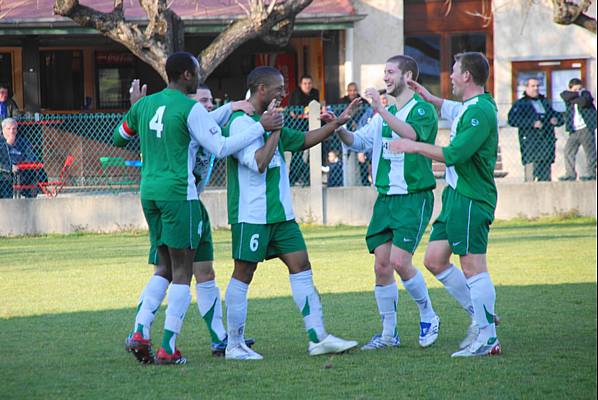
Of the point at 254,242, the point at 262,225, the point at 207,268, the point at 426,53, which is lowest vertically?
the point at 207,268

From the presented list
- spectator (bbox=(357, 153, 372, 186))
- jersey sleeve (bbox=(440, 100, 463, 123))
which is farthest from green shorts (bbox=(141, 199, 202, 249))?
spectator (bbox=(357, 153, 372, 186))

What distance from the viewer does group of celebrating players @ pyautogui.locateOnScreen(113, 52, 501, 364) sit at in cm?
725

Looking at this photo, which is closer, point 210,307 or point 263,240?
point 263,240

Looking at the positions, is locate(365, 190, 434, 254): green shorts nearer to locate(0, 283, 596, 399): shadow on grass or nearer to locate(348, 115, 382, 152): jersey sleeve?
locate(348, 115, 382, 152): jersey sleeve

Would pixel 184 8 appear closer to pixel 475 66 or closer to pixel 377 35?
pixel 377 35

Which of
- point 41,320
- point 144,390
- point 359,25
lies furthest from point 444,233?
point 359,25

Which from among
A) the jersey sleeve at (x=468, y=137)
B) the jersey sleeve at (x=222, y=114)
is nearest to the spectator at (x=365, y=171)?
the jersey sleeve at (x=222, y=114)

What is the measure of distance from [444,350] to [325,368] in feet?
3.50

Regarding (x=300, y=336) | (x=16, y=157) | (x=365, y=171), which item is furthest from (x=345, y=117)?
(x=365, y=171)

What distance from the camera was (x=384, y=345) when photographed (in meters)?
7.83

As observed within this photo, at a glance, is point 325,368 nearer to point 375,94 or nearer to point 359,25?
point 375,94

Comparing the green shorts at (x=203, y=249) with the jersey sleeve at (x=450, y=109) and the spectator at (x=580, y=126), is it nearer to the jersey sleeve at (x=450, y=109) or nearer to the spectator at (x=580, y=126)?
the jersey sleeve at (x=450, y=109)

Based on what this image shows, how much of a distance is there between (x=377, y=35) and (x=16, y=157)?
10.6 meters

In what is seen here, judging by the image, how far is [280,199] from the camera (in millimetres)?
7582
